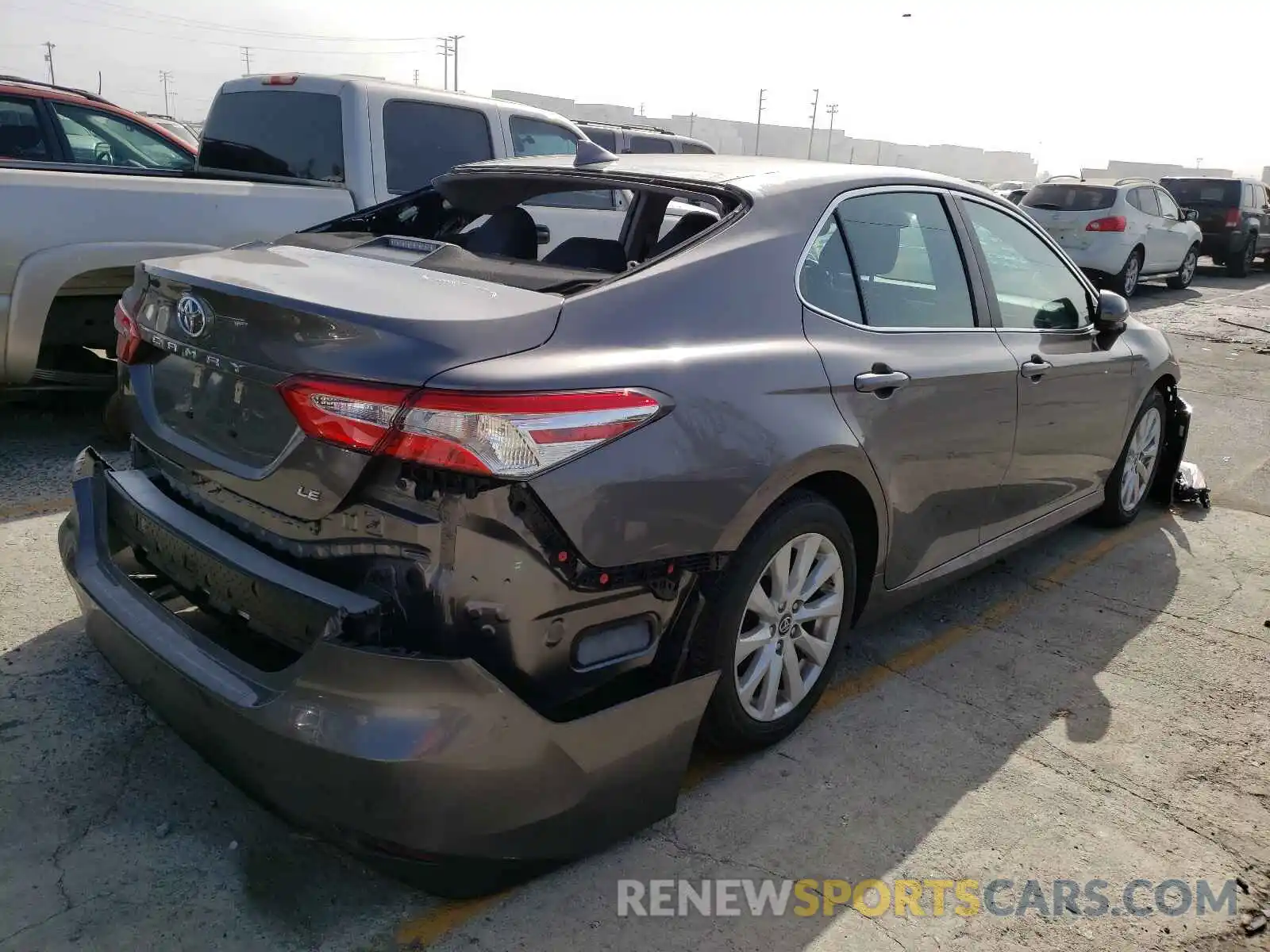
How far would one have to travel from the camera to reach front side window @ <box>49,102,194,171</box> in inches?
271

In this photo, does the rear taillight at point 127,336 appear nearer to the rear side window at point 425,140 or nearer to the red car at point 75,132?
the rear side window at point 425,140

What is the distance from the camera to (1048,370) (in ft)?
13.3

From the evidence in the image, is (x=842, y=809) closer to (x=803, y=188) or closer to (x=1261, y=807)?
(x=1261, y=807)

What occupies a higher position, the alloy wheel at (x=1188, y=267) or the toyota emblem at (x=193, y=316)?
the toyota emblem at (x=193, y=316)

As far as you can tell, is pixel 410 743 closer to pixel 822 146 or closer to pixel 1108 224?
pixel 1108 224

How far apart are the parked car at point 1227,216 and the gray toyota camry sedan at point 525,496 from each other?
62.4 ft

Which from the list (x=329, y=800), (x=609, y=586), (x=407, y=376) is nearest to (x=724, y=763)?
(x=609, y=586)

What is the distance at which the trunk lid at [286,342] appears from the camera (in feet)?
7.38

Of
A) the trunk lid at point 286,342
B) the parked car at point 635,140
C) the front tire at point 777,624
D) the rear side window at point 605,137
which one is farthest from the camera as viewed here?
the parked car at point 635,140

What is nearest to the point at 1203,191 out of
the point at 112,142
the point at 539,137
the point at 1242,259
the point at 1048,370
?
the point at 1242,259

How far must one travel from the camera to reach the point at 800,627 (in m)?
3.08

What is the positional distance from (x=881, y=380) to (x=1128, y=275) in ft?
46.0

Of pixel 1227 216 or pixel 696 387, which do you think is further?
pixel 1227 216

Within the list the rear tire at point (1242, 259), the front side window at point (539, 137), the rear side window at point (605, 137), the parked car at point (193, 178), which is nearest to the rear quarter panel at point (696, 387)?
the parked car at point (193, 178)
